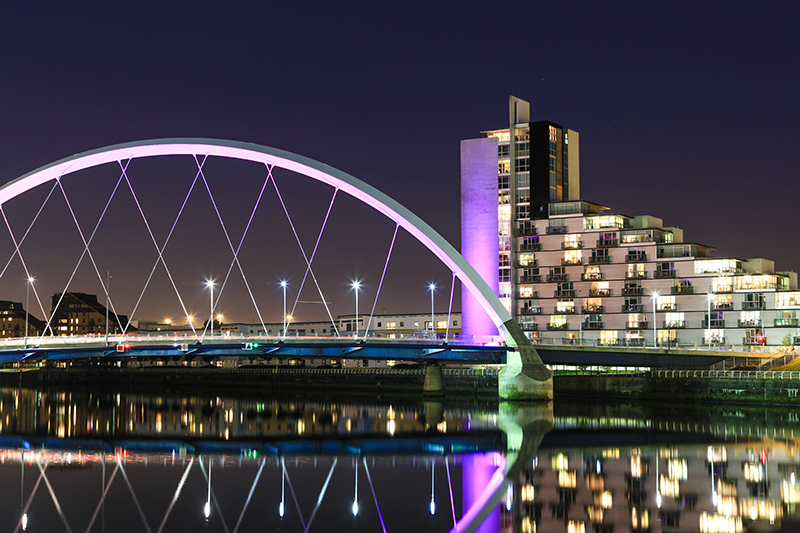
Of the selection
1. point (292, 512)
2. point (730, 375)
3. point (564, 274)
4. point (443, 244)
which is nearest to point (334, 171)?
point (443, 244)

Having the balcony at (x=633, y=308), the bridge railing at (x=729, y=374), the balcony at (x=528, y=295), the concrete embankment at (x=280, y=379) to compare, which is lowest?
the concrete embankment at (x=280, y=379)

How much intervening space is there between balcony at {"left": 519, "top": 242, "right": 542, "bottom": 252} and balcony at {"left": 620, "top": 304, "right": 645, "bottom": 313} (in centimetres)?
1129

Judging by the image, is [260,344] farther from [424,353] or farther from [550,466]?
[550,466]

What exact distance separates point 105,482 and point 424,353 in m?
38.5

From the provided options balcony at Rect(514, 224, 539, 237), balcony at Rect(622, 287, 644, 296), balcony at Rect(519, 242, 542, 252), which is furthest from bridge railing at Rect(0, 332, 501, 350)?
balcony at Rect(514, 224, 539, 237)

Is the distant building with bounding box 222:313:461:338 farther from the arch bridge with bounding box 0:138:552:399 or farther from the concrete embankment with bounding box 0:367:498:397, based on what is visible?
the arch bridge with bounding box 0:138:552:399

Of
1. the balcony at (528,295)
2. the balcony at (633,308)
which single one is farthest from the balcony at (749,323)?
the balcony at (528,295)

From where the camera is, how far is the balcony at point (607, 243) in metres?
93.6

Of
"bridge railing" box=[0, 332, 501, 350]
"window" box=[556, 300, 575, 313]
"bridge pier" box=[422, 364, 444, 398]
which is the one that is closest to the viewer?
"bridge railing" box=[0, 332, 501, 350]

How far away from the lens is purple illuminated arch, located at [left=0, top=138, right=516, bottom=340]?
52.2m

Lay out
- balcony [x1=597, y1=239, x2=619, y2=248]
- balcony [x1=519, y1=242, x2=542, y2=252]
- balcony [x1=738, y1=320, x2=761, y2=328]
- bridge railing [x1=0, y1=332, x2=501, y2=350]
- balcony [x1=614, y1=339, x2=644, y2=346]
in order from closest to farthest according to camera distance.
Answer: bridge railing [x1=0, y1=332, x2=501, y2=350] < balcony [x1=738, y1=320, x2=761, y2=328] < balcony [x1=614, y1=339, x2=644, y2=346] < balcony [x1=597, y1=239, x2=619, y2=248] < balcony [x1=519, y1=242, x2=542, y2=252]

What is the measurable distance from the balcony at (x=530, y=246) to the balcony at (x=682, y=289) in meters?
15.2

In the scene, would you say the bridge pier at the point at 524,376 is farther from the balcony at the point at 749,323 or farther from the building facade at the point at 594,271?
the balcony at the point at 749,323

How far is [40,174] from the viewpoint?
169ft
